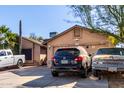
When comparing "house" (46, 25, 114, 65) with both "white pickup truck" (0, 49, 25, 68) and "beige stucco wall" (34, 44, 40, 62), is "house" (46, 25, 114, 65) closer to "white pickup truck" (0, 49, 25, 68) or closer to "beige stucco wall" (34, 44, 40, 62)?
"beige stucco wall" (34, 44, 40, 62)

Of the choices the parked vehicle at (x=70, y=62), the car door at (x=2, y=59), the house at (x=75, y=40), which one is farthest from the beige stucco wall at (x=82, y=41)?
the parked vehicle at (x=70, y=62)

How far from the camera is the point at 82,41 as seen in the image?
22422 mm

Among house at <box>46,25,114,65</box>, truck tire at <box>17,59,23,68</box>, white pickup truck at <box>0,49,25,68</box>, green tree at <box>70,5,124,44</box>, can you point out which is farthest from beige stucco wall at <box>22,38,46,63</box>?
green tree at <box>70,5,124,44</box>

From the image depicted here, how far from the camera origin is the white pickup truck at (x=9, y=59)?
65.6 feet

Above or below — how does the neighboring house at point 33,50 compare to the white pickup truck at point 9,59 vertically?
above

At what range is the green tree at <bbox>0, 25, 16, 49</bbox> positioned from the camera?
77.6ft

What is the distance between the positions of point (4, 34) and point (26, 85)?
519 inches

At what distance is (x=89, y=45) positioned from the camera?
21688mm

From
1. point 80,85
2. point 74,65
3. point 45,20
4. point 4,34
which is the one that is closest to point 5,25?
point 4,34

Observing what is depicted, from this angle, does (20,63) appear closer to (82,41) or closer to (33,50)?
(33,50)

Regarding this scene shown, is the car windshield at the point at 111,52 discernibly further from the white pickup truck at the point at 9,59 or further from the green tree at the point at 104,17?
the white pickup truck at the point at 9,59

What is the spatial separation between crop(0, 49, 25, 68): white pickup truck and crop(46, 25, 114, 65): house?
97.3 inches

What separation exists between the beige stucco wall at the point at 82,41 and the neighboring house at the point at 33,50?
4.30 ft
